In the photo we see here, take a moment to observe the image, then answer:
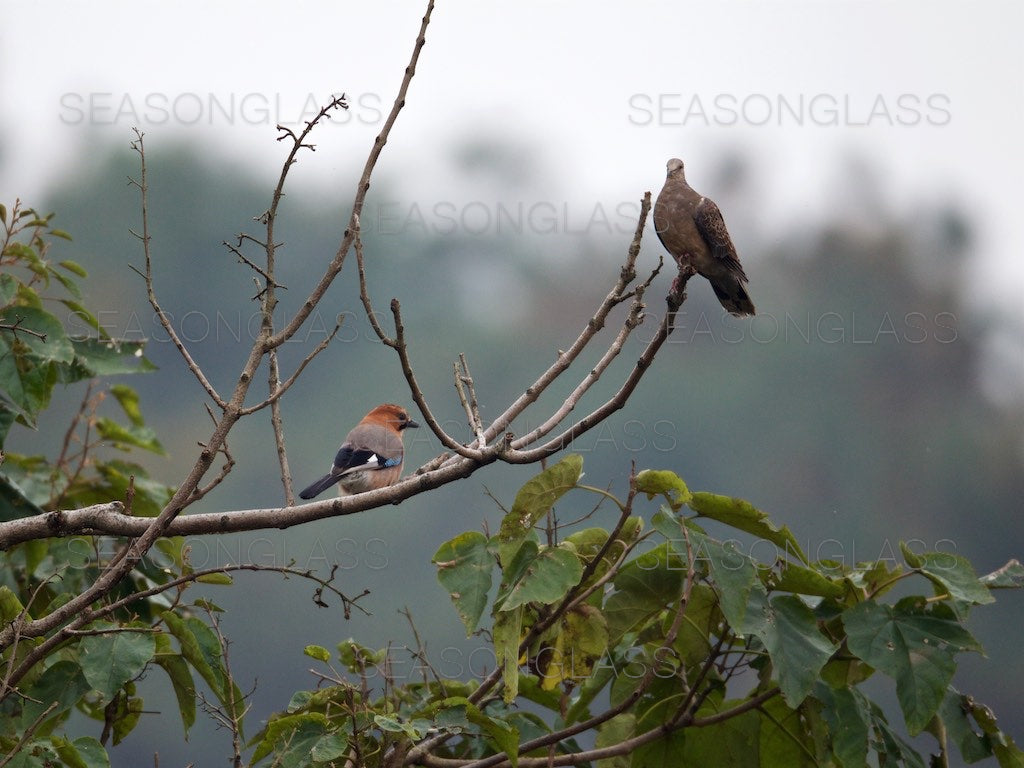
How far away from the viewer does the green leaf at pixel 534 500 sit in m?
2.47

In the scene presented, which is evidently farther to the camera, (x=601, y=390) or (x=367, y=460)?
(x=601, y=390)

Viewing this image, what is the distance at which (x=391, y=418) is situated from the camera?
614 cm

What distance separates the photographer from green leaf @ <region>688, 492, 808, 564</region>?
8.27 feet

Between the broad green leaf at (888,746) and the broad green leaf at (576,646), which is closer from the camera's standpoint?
the broad green leaf at (888,746)

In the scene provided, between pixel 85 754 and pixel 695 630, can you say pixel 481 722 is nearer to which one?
pixel 695 630

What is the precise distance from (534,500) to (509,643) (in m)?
0.32

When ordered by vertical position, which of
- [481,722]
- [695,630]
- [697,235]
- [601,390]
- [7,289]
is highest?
[697,235]

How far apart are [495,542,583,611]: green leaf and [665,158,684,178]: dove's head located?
200cm

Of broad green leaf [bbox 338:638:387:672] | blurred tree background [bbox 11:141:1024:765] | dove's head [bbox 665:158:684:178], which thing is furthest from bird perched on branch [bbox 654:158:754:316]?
blurred tree background [bbox 11:141:1024:765]

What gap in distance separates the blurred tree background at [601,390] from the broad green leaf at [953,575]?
12.3 metres

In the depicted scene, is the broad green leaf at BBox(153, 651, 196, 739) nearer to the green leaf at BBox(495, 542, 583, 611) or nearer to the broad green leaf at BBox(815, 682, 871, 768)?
the green leaf at BBox(495, 542, 583, 611)

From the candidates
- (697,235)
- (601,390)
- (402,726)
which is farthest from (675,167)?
(601,390)

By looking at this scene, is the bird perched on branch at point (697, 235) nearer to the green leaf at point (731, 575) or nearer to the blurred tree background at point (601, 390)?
the green leaf at point (731, 575)

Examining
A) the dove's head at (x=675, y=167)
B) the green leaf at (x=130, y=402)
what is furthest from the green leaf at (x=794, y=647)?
the green leaf at (x=130, y=402)
